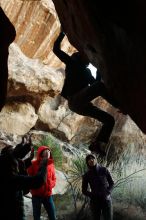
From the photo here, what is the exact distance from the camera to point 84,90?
6695 mm

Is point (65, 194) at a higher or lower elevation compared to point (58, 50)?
lower

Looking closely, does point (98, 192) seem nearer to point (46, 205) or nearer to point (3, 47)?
point (46, 205)

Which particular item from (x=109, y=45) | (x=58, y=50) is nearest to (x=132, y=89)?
(x=109, y=45)

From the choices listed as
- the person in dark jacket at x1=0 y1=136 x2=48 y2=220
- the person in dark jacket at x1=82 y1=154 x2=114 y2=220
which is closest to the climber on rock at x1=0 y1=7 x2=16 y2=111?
the person in dark jacket at x1=82 y1=154 x2=114 y2=220

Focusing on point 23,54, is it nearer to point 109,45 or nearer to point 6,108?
point 6,108

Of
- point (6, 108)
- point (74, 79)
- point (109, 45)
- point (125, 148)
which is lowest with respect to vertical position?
point (125, 148)

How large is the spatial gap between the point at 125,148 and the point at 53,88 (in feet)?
14.6

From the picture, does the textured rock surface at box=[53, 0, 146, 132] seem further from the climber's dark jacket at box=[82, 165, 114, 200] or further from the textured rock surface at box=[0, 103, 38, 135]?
the textured rock surface at box=[0, 103, 38, 135]

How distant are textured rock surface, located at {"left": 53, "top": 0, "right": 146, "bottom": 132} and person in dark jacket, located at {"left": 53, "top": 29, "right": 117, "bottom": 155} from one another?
624mm

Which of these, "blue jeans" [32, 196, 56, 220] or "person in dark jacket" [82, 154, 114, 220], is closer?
"person in dark jacket" [82, 154, 114, 220]

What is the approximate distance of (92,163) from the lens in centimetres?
707

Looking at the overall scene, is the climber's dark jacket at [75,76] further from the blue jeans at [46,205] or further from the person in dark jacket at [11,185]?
the person in dark jacket at [11,185]

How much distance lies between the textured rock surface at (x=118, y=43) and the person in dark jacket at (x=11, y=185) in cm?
147

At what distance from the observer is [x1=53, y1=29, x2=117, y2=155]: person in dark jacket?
22.0 feet
